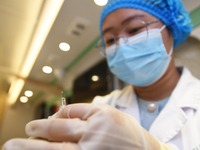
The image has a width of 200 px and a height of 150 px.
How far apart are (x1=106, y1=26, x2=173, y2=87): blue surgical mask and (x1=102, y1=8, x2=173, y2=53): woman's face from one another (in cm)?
4

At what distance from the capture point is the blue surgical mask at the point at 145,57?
24.4 inches

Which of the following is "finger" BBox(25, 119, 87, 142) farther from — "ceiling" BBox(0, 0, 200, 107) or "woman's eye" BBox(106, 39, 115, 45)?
"woman's eye" BBox(106, 39, 115, 45)

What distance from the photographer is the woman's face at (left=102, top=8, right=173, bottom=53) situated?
62cm

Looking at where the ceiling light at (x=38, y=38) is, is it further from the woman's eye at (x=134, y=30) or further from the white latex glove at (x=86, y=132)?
the woman's eye at (x=134, y=30)

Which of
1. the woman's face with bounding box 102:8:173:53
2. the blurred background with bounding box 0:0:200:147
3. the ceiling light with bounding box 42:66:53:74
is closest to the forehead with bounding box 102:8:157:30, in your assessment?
the woman's face with bounding box 102:8:173:53

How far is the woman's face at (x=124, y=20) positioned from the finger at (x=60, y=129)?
520 millimetres

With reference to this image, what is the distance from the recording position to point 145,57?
624 millimetres

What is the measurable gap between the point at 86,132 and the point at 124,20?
1.76 feet

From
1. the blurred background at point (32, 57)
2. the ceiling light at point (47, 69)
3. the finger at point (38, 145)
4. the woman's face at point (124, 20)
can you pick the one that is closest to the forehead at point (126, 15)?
the woman's face at point (124, 20)

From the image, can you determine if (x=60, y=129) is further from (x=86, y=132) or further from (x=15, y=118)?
(x=15, y=118)

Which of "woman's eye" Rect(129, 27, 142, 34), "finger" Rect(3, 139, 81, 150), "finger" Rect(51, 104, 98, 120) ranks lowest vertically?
"finger" Rect(3, 139, 81, 150)

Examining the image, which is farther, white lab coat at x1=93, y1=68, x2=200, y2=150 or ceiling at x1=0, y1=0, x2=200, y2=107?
white lab coat at x1=93, y1=68, x2=200, y2=150

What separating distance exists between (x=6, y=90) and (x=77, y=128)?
20cm

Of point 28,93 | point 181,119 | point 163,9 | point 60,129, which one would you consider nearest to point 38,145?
point 60,129
